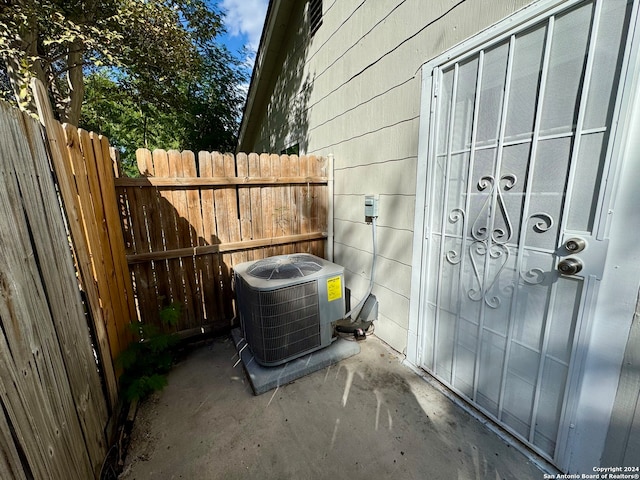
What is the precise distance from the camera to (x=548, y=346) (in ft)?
4.41

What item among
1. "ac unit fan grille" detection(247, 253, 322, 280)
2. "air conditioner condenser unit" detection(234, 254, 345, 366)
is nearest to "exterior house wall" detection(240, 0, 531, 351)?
"air conditioner condenser unit" detection(234, 254, 345, 366)

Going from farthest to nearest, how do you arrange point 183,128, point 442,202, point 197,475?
point 183,128 < point 442,202 < point 197,475

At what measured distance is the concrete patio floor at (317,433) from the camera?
142cm

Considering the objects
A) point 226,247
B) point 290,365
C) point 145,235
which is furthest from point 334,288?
point 145,235

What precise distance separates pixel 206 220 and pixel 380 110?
1893mm

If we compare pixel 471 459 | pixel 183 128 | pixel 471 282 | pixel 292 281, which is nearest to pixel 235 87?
pixel 183 128

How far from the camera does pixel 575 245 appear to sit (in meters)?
1.17

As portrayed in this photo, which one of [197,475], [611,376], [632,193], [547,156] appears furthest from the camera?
[197,475]

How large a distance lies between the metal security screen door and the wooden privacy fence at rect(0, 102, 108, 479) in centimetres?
213

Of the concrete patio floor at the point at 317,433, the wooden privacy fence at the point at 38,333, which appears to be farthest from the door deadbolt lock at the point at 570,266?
the wooden privacy fence at the point at 38,333

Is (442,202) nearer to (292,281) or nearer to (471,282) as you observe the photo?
(471,282)

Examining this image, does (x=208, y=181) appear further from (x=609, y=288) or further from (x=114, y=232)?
(x=609, y=288)

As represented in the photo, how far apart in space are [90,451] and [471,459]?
2.00 m

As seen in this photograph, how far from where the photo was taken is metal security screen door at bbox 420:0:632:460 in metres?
1.13
